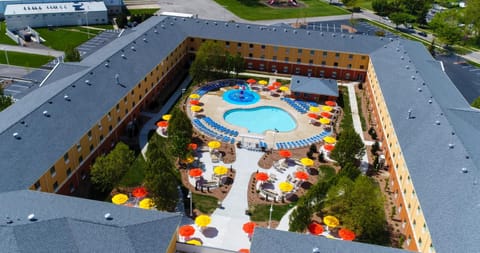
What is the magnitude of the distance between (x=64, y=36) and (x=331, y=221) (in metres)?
82.4

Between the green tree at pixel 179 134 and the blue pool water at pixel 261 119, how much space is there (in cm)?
1387

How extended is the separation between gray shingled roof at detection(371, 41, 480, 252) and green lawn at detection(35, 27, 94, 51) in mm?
68444

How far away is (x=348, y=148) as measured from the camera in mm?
51188

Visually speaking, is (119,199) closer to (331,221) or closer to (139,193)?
(139,193)

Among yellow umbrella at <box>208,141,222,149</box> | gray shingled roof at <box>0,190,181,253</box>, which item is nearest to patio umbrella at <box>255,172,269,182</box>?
yellow umbrella at <box>208,141,222,149</box>

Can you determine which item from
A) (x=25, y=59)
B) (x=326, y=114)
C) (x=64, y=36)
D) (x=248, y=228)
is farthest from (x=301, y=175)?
(x=64, y=36)

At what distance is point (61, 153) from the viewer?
1702 inches

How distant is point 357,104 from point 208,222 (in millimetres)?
42818

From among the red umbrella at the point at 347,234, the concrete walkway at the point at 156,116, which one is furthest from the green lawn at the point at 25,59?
the red umbrella at the point at 347,234

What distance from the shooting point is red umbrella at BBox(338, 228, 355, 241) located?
4184 centimetres

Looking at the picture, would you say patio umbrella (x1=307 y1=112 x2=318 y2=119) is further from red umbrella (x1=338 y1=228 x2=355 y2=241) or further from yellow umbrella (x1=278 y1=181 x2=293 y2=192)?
red umbrella (x1=338 y1=228 x2=355 y2=241)

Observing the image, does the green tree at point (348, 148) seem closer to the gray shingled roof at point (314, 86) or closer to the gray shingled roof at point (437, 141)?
the gray shingled roof at point (437, 141)

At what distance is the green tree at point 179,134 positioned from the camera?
5125 centimetres

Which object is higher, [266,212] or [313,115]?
[313,115]
